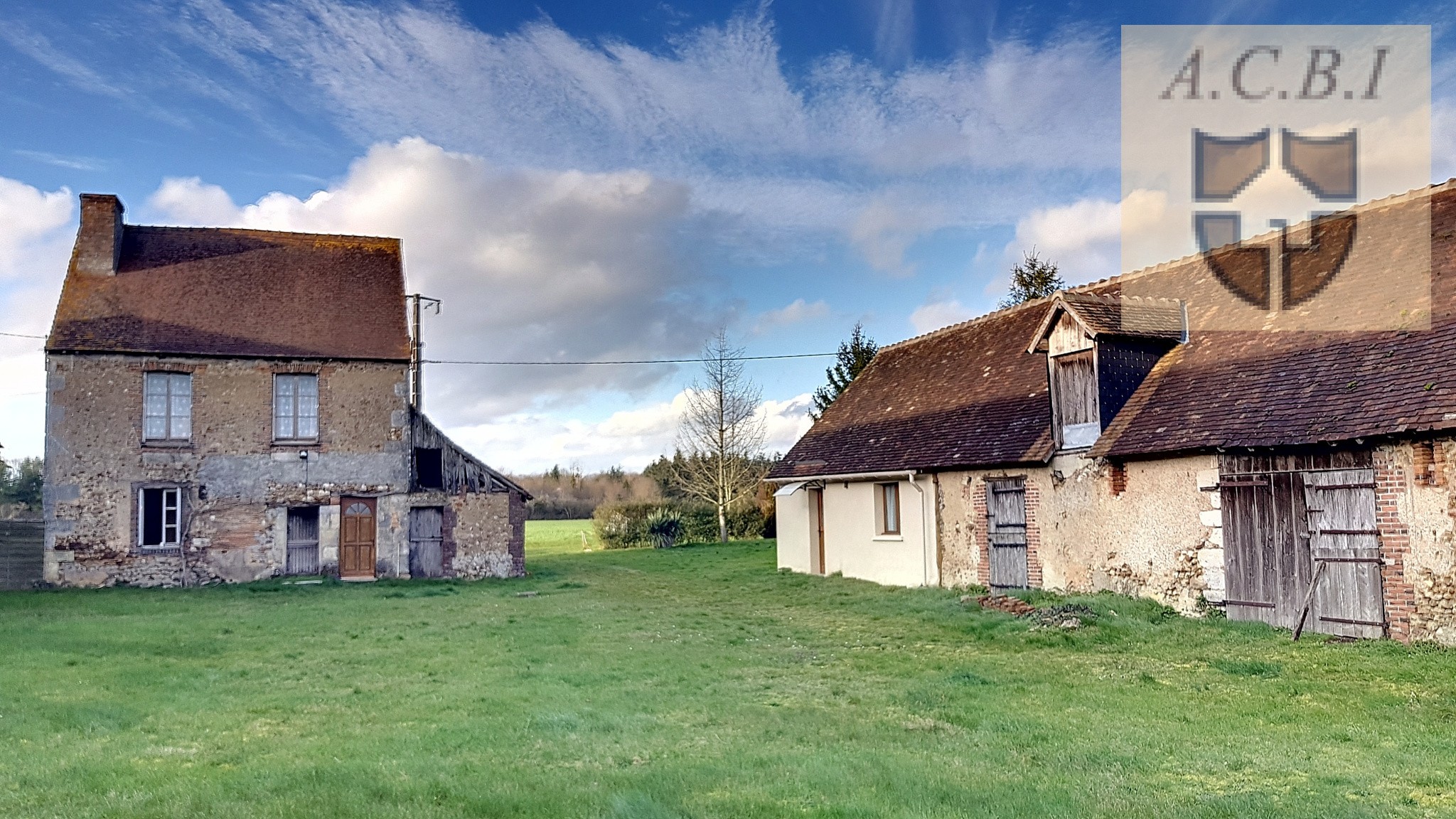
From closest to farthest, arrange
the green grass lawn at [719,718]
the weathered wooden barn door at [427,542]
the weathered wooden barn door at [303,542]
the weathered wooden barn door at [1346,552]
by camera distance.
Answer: the green grass lawn at [719,718] → the weathered wooden barn door at [1346,552] → the weathered wooden barn door at [303,542] → the weathered wooden barn door at [427,542]

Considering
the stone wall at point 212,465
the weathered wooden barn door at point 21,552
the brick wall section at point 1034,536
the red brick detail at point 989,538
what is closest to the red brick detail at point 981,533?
the red brick detail at point 989,538

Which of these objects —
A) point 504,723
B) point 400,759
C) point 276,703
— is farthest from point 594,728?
point 276,703

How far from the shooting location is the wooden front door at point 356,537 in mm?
25125

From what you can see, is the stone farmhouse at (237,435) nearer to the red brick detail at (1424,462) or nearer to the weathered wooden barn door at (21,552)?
the weathered wooden barn door at (21,552)

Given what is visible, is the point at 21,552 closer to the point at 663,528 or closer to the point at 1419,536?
the point at 663,528

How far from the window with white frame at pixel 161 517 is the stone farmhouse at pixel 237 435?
0.12 ft

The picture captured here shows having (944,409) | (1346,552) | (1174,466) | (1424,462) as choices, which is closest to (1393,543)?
(1346,552)

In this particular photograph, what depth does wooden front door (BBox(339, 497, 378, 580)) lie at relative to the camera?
25.1m

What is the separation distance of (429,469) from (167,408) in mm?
6228

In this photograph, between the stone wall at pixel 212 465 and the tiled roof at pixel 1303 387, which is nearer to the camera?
the tiled roof at pixel 1303 387

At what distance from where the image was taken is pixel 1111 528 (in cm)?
1680

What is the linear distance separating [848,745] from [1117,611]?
8987 mm

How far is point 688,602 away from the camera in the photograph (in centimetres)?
1970

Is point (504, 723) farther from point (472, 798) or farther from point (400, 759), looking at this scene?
point (472, 798)
